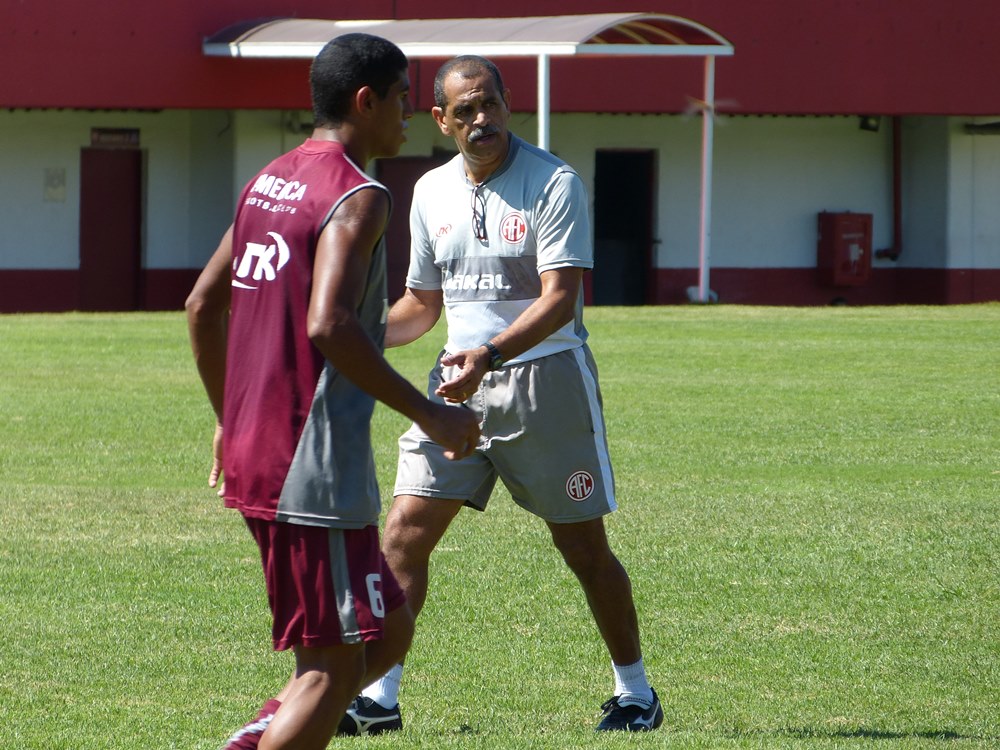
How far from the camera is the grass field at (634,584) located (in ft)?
19.0

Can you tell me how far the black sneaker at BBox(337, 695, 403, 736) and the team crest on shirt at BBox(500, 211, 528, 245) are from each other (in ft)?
5.29

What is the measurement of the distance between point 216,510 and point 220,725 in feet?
14.5

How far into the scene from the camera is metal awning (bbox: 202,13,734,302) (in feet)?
78.9

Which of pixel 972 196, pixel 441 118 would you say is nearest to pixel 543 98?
pixel 972 196

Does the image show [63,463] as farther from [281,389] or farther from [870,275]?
[870,275]

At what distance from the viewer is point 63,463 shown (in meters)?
11.6

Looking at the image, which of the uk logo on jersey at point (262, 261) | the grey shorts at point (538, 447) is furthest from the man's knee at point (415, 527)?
the uk logo on jersey at point (262, 261)

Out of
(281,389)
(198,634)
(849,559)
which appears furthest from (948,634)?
(281,389)

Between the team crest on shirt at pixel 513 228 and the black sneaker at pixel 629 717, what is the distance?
1602 mm

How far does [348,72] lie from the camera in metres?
4.18

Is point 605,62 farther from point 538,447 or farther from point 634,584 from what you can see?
point 538,447

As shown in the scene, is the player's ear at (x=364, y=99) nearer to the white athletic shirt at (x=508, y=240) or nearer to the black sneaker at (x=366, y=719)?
the white athletic shirt at (x=508, y=240)

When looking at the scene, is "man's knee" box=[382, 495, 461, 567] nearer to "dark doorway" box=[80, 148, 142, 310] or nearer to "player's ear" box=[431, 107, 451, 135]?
"player's ear" box=[431, 107, 451, 135]

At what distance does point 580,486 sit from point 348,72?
2.06 metres
